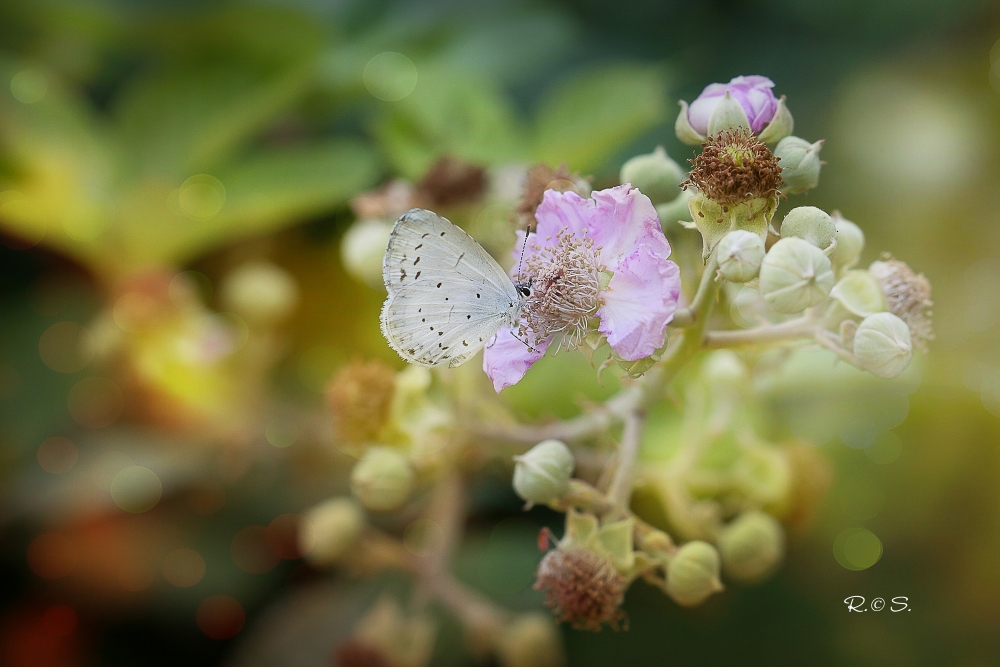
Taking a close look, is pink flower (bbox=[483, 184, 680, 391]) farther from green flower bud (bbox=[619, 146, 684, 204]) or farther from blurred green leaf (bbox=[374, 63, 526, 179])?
blurred green leaf (bbox=[374, 63, 526, 179])

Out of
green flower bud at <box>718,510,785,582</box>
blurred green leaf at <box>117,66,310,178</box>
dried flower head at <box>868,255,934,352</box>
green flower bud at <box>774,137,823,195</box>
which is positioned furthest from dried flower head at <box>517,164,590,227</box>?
blurred green leaf at <box>117,66,310,178</box>

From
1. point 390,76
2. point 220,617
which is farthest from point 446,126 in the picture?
point 220,617

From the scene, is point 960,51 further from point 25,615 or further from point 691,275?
point 25,615

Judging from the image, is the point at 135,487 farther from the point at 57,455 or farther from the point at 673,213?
the point at 673,213

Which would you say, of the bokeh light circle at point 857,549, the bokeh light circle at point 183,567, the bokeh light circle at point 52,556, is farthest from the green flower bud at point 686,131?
the bokeh light circle at point 52,556

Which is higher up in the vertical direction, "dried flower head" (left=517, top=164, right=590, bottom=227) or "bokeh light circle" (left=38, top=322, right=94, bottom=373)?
"bokeh light circle" (left=38, top=322, right=94, bottom=373)

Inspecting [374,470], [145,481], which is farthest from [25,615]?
[374,470]
